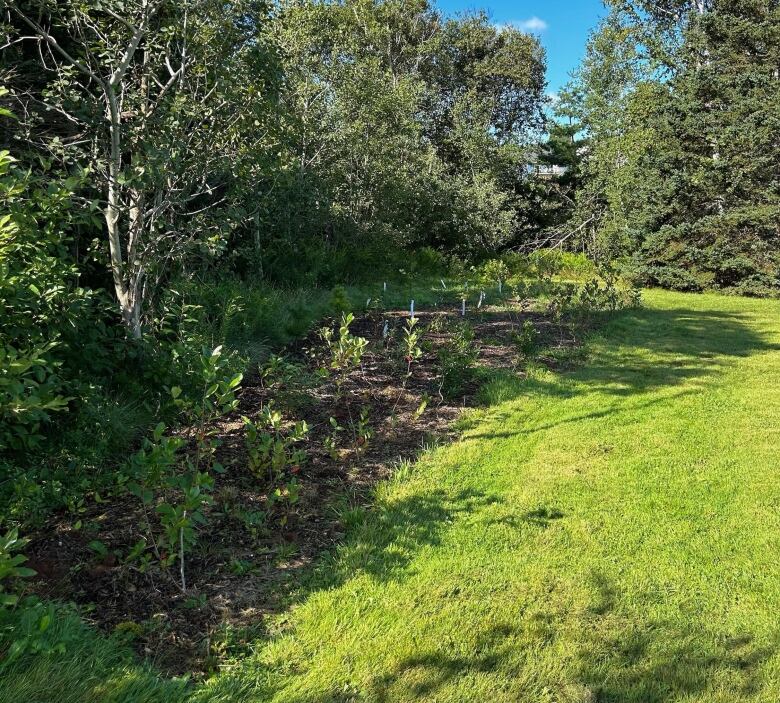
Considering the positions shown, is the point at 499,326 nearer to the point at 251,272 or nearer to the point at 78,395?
the point at 251,272

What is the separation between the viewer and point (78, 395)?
9.56ft

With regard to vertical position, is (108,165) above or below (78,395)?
above

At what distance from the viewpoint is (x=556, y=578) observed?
Answer: 8.39 ft

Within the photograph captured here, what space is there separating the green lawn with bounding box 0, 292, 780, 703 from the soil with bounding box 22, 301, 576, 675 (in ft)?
0.59

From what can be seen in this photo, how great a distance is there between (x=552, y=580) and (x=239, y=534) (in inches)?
60.1

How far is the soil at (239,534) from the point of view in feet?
7.07

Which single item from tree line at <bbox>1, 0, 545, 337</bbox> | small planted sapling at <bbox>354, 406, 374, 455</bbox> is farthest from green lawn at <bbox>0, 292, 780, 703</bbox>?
tree line at <bbox>1, 0, 545, 337</bbox>

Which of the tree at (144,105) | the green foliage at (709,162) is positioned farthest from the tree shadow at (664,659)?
the green foliage at (709,162)

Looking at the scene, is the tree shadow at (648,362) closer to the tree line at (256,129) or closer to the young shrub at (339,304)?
the young shrub at (339,304)

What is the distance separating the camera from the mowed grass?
200 centimetres

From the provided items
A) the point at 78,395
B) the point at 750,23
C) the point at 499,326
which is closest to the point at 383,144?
the point at 499,326

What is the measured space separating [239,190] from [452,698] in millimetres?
3499

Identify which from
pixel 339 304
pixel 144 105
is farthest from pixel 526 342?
pixel 144 105

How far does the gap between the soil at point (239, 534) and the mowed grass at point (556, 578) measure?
0.64ft
